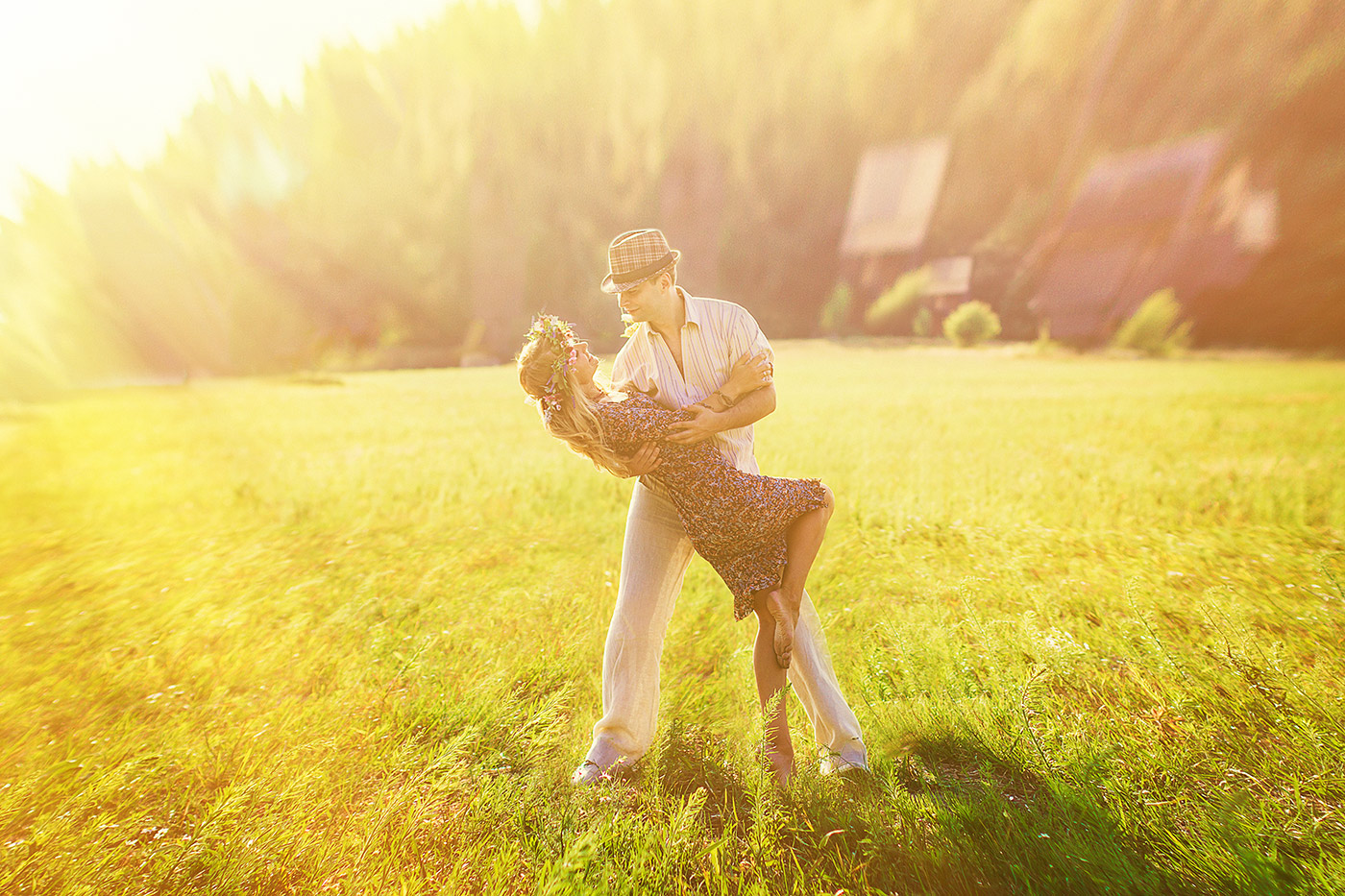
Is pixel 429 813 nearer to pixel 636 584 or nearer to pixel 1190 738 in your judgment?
pixel 636 584

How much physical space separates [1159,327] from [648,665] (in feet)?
153

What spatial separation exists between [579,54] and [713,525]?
177 feet

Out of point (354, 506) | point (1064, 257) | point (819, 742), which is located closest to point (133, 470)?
point (354, 506)

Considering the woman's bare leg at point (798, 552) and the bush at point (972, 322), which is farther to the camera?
the bush at point (972, 322)

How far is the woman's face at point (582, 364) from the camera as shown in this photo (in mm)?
2332

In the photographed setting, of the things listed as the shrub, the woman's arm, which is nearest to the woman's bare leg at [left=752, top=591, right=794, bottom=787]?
the woman's arm

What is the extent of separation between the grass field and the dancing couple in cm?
31

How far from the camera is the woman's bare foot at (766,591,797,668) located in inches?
88.3

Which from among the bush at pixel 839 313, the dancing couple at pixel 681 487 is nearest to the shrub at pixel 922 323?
the bush at pixel 839 313

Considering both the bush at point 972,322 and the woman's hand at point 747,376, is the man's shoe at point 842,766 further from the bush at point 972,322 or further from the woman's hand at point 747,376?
the bush at point 972,322

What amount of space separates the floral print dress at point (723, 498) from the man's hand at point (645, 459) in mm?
31

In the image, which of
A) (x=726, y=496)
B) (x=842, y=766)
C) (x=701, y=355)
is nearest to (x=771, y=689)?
(x=842, y=766)

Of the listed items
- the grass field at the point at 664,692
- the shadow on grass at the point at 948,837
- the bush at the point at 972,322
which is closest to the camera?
the shadow on grass at the point at 948,837

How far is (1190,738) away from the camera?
99.7 inches
